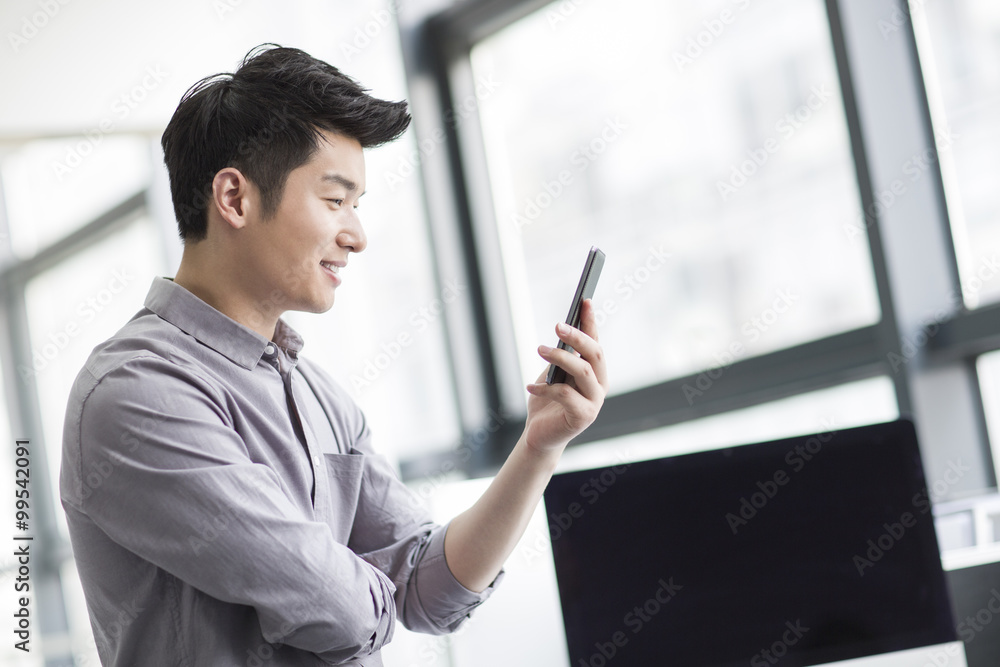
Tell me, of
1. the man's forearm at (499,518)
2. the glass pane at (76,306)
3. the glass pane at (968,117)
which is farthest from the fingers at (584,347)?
the glass pane at (76,306)

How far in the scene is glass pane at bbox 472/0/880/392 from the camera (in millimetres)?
2375

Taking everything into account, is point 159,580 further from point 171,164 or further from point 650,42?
point 650,42

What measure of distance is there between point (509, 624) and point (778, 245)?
123 cm

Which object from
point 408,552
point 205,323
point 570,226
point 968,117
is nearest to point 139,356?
point 205,323

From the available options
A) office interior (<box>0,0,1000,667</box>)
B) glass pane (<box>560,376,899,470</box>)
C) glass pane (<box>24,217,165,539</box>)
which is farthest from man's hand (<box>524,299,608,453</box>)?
glass pane (<box>24,217,165,539</box>)

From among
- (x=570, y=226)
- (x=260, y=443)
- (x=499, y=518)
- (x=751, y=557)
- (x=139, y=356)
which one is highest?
(x=570, y=226)

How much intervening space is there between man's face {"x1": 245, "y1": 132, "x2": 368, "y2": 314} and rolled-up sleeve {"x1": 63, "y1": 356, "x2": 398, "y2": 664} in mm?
200

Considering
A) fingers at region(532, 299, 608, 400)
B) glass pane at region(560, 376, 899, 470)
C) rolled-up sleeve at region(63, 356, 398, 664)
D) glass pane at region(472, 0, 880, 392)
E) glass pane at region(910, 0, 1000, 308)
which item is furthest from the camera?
glass pane at region(472, 0, 880, 392)

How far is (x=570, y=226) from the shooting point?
118 inches

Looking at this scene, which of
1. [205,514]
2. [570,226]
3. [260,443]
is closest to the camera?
[205,514]

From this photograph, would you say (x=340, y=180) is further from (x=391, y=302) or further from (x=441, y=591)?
(x=391, y=302)

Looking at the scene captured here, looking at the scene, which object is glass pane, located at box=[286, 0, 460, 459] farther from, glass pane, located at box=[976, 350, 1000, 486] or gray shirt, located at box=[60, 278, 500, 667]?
gray shirt, located at box=[60, 278, 500, 667]

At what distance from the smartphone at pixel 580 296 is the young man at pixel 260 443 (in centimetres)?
2

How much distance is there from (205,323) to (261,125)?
273 mm
